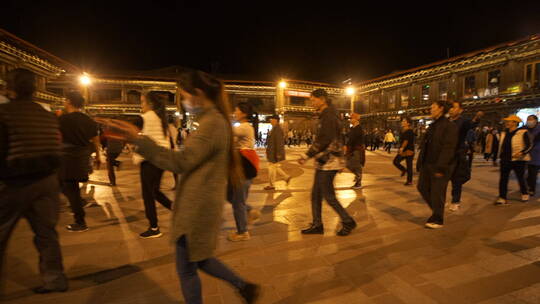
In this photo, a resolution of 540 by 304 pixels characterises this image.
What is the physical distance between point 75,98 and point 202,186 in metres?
3.14

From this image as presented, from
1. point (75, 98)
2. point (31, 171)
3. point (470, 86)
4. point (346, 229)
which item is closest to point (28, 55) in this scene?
point (75, 98)

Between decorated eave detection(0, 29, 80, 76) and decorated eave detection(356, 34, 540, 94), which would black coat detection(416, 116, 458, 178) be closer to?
decorated eave detection(356, 34, 540, 94)

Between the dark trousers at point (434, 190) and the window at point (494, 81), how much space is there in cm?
2043

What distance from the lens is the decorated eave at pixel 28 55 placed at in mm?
15328

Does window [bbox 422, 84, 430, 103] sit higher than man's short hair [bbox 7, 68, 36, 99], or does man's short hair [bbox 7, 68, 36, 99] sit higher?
window [bbox 422, 84, 430, 103]

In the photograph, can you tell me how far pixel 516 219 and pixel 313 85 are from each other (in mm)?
26829

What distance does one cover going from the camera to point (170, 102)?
93.7 feet

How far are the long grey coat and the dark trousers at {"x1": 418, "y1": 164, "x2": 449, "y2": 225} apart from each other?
3467 millimetres

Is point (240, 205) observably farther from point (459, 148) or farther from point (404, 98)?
point (404, 98)

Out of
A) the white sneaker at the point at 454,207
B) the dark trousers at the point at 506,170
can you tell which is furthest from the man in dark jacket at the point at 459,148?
the dark trousers at the point at 506,170

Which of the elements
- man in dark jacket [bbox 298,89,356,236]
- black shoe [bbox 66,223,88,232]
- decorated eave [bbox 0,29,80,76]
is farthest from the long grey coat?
decorated eave [bbox 0,29,80,76]

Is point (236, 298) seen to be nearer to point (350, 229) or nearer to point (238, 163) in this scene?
point (238, 163)

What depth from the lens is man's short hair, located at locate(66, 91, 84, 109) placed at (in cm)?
373

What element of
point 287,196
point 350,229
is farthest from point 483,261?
point 287,196
